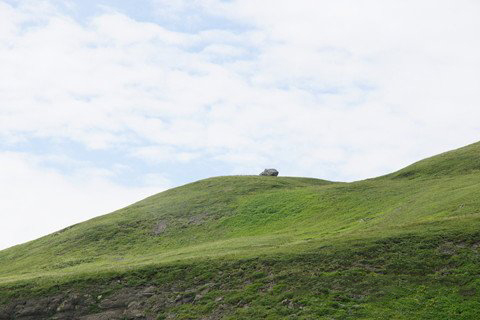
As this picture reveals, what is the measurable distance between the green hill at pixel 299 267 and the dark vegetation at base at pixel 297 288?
0.09 m

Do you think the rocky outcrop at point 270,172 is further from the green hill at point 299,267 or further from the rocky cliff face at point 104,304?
the rocky cliff face at point 104,304

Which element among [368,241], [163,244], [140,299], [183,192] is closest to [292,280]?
[368,241]

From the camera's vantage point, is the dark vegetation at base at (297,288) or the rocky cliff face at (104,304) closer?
the dark vegetation at base at (297,288)

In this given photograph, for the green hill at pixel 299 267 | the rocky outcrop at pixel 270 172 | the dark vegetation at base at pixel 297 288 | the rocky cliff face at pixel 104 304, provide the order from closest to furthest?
the dark vegetation at base at pixel 297 288
the green hill at pixel 299 267
the rocky cliff face at pixel 104 304
the rocky outcrop at pixel 270 172

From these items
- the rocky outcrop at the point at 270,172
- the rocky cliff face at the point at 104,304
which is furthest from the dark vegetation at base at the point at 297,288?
the rocky outcrop at the point at 270,172

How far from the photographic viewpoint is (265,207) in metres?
82.7

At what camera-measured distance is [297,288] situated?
3866 cm

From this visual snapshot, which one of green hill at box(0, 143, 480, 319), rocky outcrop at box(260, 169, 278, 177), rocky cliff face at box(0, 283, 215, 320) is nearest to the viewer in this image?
green hill at box(0, 143, 480, 319)

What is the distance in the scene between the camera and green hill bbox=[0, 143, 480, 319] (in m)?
35.9

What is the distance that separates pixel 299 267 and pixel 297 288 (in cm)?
356

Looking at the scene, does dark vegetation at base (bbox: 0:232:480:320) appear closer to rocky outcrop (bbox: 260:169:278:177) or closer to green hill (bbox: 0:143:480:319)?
green hill (bbox: 0:143:480:319)

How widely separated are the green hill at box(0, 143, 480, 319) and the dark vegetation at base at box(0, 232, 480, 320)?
0.30 feet

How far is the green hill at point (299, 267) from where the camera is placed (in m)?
35.9

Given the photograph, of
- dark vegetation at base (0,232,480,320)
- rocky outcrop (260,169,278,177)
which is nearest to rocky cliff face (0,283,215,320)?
dark vegetation at base (0,232,480,320)
